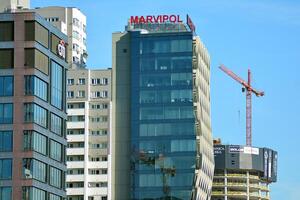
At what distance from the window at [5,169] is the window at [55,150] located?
8521 mm

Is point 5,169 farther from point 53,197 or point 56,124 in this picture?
point 56,124

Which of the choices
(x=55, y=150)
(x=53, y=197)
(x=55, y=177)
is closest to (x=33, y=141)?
(x=55, y=150)

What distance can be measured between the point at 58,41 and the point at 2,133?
18.3 m

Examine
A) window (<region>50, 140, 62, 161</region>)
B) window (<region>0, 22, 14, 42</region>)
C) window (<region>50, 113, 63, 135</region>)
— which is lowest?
window (<region>50, 140, 62, 161</region>)

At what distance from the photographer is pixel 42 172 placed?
156125 millimetres

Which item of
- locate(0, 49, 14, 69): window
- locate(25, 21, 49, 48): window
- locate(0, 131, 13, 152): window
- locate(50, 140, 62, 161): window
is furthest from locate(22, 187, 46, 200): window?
locate(25, 21, 49, 48): window

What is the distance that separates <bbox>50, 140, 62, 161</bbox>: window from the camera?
160 m

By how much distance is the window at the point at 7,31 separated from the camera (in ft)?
515

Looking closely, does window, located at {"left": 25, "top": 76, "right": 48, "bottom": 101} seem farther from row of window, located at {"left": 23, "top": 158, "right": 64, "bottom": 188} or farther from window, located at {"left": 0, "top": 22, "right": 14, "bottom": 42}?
row of window, located at {"left": 23, "top": 158, "right": 64, "bottom": 188}

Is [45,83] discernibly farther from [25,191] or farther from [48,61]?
[25,191]

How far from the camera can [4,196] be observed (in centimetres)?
15212

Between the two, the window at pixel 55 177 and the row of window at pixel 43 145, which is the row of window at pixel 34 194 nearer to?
the window at pixel 55 177

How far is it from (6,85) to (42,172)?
42.2 ft

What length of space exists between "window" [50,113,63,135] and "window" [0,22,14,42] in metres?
12.8
